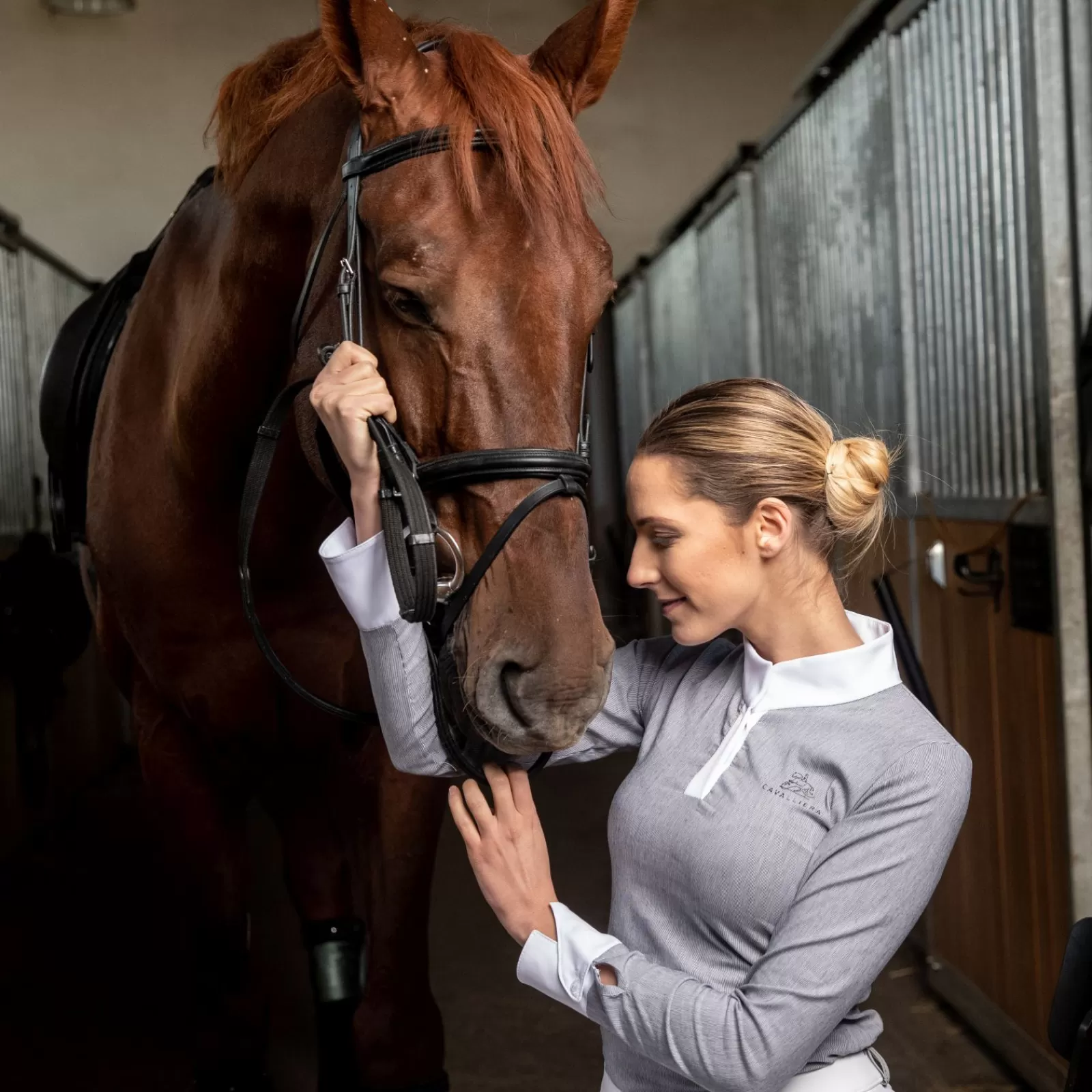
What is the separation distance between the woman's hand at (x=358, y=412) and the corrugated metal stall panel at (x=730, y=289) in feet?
8.43

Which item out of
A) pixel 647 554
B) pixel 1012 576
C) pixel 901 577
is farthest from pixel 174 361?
pixel 901 577

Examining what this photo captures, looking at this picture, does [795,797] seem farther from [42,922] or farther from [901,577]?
[42,922]

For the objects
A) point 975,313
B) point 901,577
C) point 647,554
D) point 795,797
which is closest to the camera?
point 795,797

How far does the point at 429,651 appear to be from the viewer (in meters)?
1.15

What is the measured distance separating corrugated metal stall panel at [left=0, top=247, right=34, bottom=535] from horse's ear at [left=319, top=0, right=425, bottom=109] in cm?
330

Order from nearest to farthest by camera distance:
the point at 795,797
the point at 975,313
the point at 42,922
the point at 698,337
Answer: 1. the point at 795,797
2. the point at 975,313
3. the point at 42,922
4. the point at 698,337

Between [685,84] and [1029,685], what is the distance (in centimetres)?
499

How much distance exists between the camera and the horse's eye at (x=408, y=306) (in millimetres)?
1101

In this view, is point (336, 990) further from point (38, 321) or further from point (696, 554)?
point (38, 321)

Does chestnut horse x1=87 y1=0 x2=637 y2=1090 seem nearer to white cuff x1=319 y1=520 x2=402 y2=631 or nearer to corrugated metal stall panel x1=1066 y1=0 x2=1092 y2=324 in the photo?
white cuff x1=319 y1=520 x2=402 y2=631

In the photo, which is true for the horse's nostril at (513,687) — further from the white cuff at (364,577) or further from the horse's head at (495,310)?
the white cuff at (364,577)

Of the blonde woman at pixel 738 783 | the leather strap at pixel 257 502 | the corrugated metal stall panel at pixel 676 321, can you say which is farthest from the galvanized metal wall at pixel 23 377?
the blonde woman at pixel 738 783

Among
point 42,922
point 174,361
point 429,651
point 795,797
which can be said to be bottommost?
point 42,922

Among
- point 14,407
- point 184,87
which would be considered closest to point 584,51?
point 14,407
